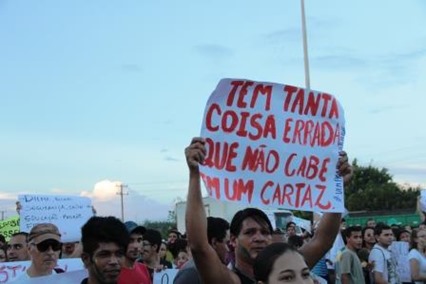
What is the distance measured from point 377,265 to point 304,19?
600 inches

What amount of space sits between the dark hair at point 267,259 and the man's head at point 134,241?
2.47 metres

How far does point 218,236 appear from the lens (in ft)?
18.1

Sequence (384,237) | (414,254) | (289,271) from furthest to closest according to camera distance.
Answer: (384,237), (414,254), (289,271)

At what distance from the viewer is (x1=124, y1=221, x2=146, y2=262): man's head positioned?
18.8 feet

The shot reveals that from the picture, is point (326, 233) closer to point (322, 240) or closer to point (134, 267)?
point (322, 240)

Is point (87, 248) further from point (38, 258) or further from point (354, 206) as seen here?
point (354, 206)

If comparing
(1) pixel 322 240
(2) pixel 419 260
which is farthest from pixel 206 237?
(2) pixel 419 260

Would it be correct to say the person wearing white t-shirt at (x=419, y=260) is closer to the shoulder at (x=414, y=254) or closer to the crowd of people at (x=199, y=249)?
the shoulder at (x=414, y=254)

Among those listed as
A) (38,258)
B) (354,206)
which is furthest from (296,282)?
(354,206)

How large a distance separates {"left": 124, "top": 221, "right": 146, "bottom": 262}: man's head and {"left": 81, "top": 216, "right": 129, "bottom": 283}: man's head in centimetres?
190

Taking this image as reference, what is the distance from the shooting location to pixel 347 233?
9375 mm

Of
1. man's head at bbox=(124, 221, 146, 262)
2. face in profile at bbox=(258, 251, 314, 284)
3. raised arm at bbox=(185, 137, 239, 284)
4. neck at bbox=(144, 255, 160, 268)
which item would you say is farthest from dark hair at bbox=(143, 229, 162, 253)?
face in profile at bbox=(258, 251, 314, 284)

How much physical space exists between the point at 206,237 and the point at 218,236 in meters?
1.70

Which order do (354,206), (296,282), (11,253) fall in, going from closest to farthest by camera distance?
(296,282), (11,253), (354,206)
